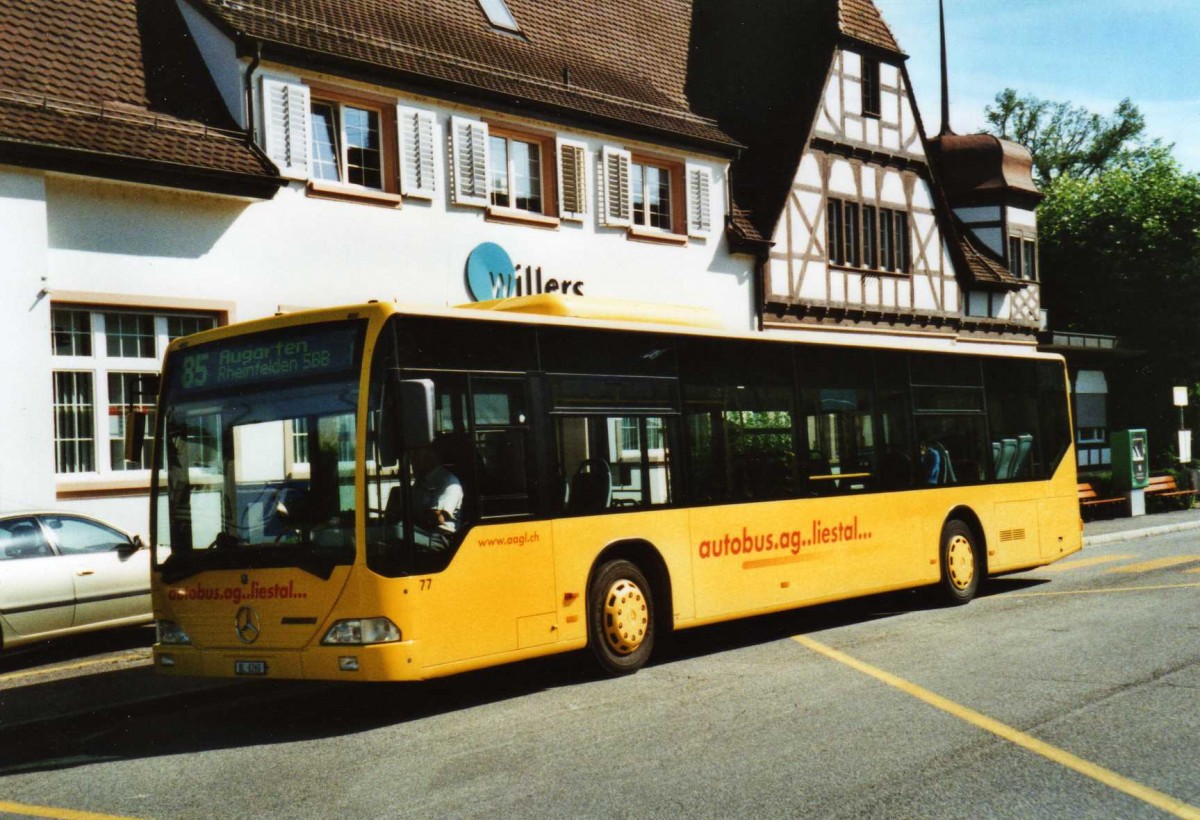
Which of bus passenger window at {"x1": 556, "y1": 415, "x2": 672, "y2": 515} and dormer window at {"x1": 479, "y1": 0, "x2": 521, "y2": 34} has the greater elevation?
dormer window at {"x1": 479, "y1": 0, "x2": 521, "y2": 34}

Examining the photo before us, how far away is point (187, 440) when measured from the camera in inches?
346

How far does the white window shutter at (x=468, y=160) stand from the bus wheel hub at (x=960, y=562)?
931cm

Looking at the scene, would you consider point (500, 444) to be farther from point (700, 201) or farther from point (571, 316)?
point (700, 201)

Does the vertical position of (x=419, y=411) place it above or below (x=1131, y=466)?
above

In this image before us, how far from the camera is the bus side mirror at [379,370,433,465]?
778 cm

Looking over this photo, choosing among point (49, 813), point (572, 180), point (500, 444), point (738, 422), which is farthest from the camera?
point (572, 180)

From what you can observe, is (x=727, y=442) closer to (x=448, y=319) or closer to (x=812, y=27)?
(x=448, y=319)

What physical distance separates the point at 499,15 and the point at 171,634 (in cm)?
1609

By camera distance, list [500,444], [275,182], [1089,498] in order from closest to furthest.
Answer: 1. [500,444]
2. [275,182]
3. [1089,498]

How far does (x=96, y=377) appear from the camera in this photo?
1541cm

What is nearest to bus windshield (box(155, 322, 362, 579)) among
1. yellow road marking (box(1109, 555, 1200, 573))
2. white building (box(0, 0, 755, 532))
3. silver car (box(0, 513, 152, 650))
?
silver car (box(0, 513, 152, 650))

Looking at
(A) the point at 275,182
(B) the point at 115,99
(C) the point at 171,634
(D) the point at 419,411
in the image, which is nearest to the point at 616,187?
(A) the point at 275,182

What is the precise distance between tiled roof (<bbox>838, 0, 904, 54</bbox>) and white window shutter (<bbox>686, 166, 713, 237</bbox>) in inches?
228

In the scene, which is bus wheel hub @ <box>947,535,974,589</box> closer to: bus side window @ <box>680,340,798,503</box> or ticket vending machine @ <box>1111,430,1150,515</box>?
bus side window @ <box>680,340,798,503</box>
